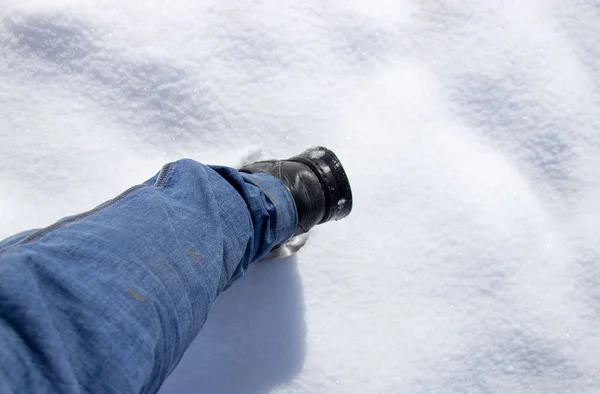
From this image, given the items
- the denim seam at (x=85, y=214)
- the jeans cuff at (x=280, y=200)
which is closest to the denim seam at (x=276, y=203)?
the jeans cuff at (x=280, y=200)

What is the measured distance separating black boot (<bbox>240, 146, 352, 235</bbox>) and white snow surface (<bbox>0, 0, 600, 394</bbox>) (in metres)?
0.08

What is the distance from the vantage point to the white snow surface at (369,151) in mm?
938

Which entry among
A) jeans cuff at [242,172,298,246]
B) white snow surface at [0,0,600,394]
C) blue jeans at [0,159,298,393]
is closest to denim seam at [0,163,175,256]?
blue jeans at [0,159,298,393]

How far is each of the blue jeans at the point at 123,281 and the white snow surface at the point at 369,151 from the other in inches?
10.9

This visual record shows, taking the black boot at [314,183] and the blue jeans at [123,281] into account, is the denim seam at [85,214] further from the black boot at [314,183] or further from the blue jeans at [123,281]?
the black boot at [314,183]

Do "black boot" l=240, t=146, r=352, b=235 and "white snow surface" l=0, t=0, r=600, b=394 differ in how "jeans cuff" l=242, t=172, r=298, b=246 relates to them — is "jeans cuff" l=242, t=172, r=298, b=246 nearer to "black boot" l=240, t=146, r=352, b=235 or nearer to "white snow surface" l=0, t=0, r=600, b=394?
"black boot" l=240, t=146, r=352, b=235

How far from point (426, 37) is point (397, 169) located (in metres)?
0.29

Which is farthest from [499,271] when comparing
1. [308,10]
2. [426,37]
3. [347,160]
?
[308,10]

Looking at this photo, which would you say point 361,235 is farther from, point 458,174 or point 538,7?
point 538,7

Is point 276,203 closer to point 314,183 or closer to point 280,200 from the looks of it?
point 280,200

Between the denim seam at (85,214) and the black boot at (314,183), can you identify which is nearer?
the denim seam at (85,214)

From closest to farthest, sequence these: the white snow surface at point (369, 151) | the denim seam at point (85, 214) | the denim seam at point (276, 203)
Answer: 1. the denim seam at point (85, 214)
2. the denim seam at point (276, 203)
3. the white snow surface at point (369, 151)

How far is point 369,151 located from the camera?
100 cm

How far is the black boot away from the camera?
868 mm
